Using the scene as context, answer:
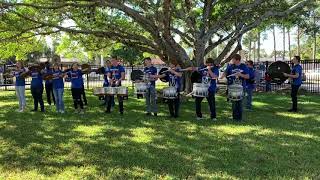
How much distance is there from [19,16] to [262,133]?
462 inches

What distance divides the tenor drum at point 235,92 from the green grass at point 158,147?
703 mm

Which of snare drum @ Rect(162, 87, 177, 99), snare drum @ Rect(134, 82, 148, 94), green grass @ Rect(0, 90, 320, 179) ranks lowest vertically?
green grass @ Rect(0, 90, 320, 179)

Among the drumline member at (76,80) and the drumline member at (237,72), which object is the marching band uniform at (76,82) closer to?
the drumline member at (76,80)

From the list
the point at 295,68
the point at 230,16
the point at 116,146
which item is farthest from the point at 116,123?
the point at 230,16

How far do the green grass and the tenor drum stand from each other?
0.70m

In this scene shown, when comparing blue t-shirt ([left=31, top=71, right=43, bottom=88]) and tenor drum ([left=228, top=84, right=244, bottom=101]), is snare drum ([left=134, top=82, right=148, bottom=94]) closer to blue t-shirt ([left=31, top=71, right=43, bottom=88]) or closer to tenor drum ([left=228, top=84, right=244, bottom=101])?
tenor drum ([left=228, top=84, right=244, bottom=101])

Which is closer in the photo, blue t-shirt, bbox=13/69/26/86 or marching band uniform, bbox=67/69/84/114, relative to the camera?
marching band uniform, bbox=67/69/84/114

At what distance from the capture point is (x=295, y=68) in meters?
15.0

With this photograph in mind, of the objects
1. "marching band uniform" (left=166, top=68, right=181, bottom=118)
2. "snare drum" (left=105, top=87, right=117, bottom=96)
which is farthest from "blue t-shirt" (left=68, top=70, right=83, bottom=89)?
"marching band uniform" (left=166, top=68, right=181, bottom=118)

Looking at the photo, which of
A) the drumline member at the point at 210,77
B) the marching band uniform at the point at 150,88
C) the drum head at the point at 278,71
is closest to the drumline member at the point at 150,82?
the marching band uniform at the point at 150,88

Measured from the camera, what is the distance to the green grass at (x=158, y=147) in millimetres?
7402

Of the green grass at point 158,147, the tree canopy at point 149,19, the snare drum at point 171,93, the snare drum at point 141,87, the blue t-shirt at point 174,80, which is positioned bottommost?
the green grass at point 158,147

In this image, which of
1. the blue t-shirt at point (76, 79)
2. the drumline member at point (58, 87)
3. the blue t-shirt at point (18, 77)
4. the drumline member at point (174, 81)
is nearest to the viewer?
the drumline member at point (174, 81)

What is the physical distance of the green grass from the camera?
24.3 feet
